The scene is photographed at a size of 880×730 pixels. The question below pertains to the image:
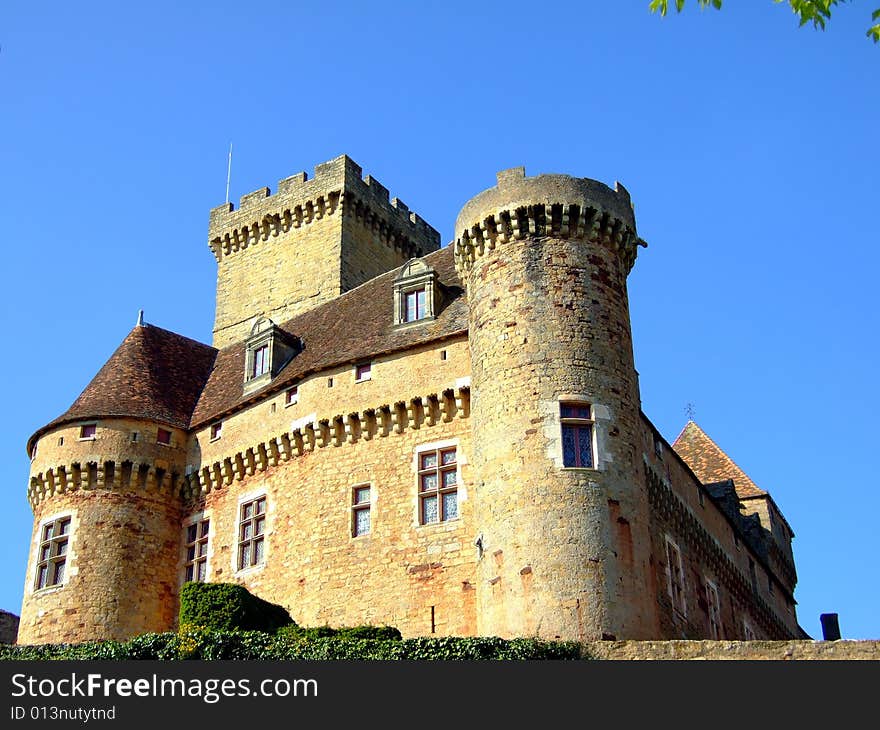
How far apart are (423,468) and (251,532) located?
5139mm

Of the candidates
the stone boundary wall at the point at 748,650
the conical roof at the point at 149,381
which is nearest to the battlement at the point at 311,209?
the conical roof at the point at 149,381

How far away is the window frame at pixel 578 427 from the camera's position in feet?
78.5

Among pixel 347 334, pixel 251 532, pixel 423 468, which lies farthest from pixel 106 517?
pixel 423 468

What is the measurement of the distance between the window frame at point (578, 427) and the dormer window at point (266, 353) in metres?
9.92

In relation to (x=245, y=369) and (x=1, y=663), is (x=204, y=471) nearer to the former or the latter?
(x=245, y=369)

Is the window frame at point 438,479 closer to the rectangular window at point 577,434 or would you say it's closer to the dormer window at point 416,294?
the rectangular window at point 577,434

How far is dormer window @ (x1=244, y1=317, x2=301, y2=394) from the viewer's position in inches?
1257

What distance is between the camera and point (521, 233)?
2633 cm

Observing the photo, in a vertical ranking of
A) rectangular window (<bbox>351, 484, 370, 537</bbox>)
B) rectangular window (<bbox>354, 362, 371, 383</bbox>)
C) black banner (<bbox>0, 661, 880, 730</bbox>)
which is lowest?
black banner (<bbox>0, 661, 880, 730</bbox>)

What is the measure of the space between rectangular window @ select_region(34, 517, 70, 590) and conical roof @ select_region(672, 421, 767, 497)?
22.0 meters

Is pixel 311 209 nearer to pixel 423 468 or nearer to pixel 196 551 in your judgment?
pixel 196 551

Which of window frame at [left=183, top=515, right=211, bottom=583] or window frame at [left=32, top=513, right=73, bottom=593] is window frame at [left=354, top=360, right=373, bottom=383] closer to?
window frame at [left=183, top=515, right=211, bottom=583]

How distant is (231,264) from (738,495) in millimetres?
19033

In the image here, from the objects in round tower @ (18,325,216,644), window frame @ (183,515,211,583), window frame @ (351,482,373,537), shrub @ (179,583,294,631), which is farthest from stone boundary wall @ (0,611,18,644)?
window frame @ (351,482,373,537)
